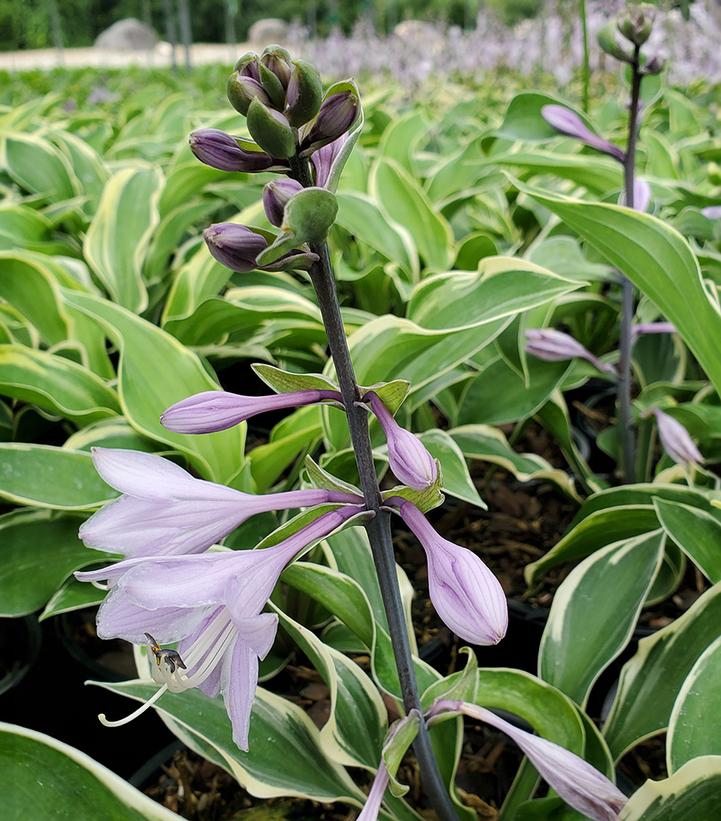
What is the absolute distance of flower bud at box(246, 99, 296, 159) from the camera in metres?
0.45

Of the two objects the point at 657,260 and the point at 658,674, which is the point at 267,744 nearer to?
the point at 658,674

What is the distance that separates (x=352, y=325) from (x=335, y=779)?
66cm

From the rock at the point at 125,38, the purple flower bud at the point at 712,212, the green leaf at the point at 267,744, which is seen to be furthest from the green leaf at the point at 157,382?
the rock at the point at 125,38

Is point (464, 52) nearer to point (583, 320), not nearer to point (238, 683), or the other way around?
point (583, 320)

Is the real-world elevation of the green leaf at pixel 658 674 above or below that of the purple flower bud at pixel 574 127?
below

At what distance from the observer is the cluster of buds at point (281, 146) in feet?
1.49

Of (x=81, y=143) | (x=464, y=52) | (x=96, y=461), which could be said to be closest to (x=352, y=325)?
(x=96, y=461)

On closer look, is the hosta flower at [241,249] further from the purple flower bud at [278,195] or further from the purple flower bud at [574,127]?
the purple flower bud at [574,127]

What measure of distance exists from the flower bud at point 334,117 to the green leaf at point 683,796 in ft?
1.59

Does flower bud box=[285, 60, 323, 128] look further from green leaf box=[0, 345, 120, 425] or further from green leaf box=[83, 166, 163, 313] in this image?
green leaf box=[83, 166, 163, 313]

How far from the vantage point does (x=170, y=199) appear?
1771mm

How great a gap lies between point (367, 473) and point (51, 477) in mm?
531

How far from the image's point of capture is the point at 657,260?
0.82 m

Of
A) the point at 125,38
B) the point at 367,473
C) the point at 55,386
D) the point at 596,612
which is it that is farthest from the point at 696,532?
the point at 125,38
